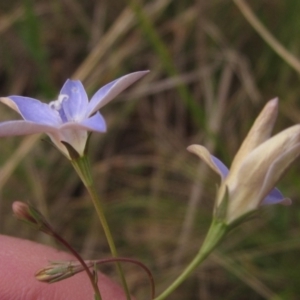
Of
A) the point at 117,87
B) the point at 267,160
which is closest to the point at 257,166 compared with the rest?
the point at 267,160

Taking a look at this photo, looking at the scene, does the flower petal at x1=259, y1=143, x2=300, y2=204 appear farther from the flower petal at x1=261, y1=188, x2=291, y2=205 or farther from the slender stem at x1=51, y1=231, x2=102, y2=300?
the slender stem at x1=51, y1=231, x2=102, y2=300

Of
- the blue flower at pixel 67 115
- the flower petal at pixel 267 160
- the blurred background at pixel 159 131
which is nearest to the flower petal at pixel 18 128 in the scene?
the blue flower at pixel 67 115

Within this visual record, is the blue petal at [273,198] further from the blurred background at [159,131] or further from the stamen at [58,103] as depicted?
the blurred background at [159,131]

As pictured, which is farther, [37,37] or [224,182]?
[37,37]

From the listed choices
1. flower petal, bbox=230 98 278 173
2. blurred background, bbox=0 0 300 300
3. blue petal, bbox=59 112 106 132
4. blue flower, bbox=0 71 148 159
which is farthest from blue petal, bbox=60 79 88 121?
blurred background, bbox=0 0 300 300

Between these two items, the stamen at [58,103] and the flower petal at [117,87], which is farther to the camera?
the stamen at [58,103]

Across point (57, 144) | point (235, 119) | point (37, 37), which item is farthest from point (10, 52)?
point (57, 144)

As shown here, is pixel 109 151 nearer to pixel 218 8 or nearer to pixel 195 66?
pixel 195 66
